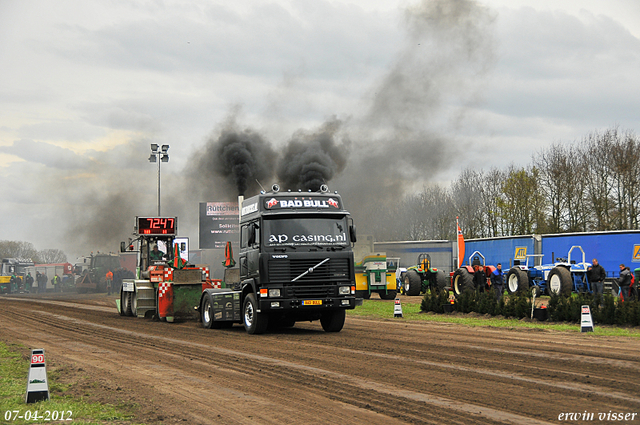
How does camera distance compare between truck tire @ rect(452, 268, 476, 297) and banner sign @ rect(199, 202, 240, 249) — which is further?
banner sign @ rect(199, 202, 240, 249)

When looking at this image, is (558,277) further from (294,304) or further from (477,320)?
(294,304)

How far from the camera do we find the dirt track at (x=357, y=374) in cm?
740

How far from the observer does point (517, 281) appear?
88.2ft

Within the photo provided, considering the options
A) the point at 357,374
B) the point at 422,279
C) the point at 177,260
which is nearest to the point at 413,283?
the point at 422,279

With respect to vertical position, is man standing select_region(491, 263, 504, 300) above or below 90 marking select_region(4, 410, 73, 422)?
above

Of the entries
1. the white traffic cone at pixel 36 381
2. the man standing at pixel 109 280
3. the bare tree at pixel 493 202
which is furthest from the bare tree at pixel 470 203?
the white traffic cone at pixel 36 381

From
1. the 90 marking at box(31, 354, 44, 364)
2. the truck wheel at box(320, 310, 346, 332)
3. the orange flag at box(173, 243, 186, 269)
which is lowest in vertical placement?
the truck wheel at box(320, 310, 346, 332)

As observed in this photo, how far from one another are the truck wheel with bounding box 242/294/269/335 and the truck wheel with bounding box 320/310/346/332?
174 centimetres

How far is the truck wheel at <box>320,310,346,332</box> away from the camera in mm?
17000

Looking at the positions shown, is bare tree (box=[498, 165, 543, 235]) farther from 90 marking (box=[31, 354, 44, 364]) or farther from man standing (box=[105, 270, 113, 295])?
90 marking (box=[31, 354, 44, 364])

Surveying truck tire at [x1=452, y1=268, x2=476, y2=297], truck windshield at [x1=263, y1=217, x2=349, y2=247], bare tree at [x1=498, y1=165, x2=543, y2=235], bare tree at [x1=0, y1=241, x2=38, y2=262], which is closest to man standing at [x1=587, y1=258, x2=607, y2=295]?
truck tire at [x1=452, y1=268, x2=476, y2=297]

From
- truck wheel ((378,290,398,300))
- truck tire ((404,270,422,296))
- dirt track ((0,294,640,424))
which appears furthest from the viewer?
truck tire ((404,270,422,296))

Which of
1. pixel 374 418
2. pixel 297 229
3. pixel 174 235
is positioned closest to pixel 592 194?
pixel 174 235

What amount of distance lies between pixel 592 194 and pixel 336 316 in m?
34.7
